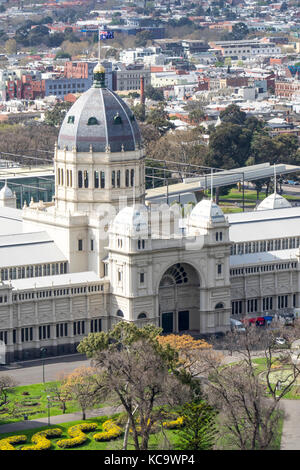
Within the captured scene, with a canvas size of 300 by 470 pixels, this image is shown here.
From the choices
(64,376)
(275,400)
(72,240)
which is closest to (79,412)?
(64,376)

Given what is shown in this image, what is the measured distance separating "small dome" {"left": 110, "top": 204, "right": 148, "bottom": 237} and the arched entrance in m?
6.25

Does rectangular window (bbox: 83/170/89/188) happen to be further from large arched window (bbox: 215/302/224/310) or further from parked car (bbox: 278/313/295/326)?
parked car (bbox: 278/313/295/326)

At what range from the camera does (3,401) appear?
123312 mm

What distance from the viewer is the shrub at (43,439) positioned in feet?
371

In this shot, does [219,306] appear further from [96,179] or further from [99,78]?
[99,78]

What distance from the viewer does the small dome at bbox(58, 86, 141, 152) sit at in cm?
14488

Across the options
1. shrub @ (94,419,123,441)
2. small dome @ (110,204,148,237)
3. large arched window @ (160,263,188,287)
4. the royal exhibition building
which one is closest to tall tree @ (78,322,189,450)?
shrub @ (94,419,123,441)

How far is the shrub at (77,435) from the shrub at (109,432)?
91 cm

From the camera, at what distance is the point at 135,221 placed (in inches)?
5418

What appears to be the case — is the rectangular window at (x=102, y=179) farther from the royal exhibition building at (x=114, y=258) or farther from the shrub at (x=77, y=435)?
the shrub at (x=77, y=435)

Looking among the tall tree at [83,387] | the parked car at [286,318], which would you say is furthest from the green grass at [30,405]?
the parked car at [286,318]

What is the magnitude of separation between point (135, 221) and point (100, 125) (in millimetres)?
11443

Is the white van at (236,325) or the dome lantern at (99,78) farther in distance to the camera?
the dome lantern at (99,78)

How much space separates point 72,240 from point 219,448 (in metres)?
39.8
